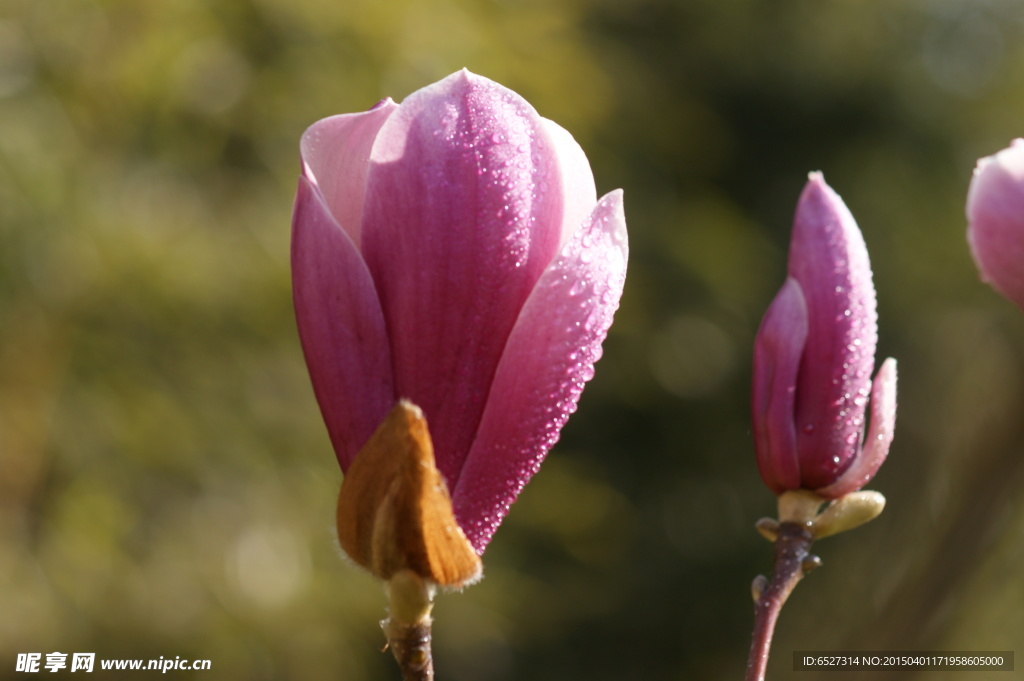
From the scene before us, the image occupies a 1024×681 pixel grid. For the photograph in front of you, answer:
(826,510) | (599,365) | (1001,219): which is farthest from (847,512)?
(599,365)

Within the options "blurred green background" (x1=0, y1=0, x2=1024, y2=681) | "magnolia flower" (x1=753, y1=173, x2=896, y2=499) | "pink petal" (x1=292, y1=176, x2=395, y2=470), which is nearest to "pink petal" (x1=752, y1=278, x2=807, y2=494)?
"magnolia flower" (x1=753, y1=173, x2=896, y2=499)

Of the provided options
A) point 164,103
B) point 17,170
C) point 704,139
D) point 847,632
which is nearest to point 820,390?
point 17,170

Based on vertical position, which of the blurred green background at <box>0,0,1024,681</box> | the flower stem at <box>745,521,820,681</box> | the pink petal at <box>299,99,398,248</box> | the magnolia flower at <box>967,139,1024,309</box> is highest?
the blurred green background at <box>0,0,1024,681</box>

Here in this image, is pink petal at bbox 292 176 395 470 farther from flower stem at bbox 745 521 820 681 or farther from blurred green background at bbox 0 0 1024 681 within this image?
blurred green background at bbox 0 0 1024 681

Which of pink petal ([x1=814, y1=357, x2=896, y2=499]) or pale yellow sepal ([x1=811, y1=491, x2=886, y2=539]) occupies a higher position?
pink petal ([x1=814, y1=357, x2=896, y2=499])

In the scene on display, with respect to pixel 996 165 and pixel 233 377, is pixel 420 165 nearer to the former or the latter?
pixel 996 165

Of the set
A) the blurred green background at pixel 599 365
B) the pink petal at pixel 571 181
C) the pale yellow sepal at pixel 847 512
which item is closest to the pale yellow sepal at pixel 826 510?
the pale yellow sepal at pixel 847 512

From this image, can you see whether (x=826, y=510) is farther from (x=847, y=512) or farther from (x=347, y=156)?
(x=347, y=156)
